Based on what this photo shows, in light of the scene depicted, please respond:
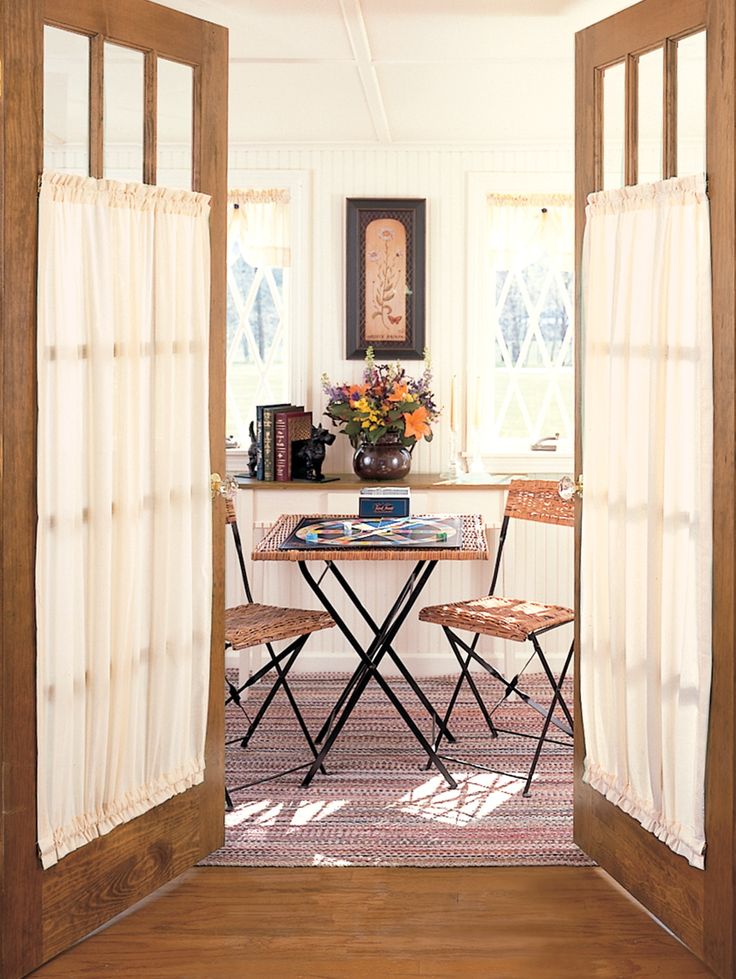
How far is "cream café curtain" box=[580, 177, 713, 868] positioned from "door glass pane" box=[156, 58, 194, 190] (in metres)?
1.15

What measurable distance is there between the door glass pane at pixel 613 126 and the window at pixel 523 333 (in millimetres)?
2463

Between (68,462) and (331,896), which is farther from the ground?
(68,462)

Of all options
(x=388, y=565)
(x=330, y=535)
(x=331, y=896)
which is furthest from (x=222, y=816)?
(x=388, y=565)

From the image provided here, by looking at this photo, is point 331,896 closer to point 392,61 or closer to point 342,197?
point 392,61

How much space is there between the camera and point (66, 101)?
9.46 ft

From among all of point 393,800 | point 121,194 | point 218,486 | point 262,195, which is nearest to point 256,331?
point 262,195

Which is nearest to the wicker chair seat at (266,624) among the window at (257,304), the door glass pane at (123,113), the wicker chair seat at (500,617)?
the wicker chair seat at (500,617)

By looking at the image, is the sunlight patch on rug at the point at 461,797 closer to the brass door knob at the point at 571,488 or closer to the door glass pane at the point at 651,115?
the brass door knob at the point at 571,488

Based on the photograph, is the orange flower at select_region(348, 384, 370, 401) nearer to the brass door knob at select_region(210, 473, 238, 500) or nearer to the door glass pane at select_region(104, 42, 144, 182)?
the brass door knob at select_region(210, 473, 238, 500)

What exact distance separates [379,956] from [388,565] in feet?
9.20

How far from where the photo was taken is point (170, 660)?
3232 mm

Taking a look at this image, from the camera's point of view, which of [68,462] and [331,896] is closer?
[68,462]

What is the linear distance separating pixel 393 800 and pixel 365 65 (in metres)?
2.63

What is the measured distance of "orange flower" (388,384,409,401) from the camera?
5.21m
